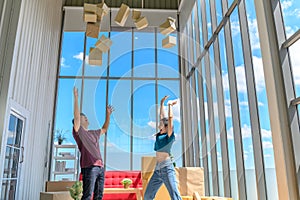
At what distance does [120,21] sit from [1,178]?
10.6ft

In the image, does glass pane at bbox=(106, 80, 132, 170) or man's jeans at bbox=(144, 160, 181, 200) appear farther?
man's jeans at bbox=(144, 160, 181, 200)

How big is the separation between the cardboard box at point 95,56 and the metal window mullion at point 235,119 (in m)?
2.68

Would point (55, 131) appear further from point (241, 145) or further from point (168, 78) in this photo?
point (241, 145)

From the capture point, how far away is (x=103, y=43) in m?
2.11

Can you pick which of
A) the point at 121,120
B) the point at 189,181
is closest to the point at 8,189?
the point at 189,181

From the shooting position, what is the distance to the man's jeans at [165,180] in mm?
2582

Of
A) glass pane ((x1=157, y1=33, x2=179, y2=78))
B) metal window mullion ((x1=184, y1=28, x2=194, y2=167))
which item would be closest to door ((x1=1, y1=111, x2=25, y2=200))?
glass pane ((x1=157, y1=33, x2=179, y2=78))

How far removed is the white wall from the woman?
2648 millimetres

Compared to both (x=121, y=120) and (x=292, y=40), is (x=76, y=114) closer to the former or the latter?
(x=121, y=120)

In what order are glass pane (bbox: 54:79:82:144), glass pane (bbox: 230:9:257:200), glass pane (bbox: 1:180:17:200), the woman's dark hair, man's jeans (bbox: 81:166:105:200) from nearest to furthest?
man's jeans (bbox: 81:166:105:200)
the woman's dark hair
glass pane (bbox: 230:9:257:200)
glass pane (bbox: 1:180:17:200)
glass pane (bbox: 54:79:82:144)

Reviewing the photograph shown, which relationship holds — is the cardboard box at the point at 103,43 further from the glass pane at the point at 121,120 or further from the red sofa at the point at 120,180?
the red sofa at the point at 120,180

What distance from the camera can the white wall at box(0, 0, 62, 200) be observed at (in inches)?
183

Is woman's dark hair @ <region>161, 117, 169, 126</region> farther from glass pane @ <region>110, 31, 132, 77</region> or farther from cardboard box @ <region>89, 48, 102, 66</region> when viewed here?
cardboard box @ <region>89, 48, 102, 66</region>

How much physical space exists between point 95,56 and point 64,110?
5.40 meters
